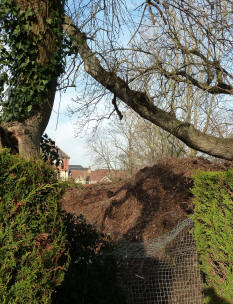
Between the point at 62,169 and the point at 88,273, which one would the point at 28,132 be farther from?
the point at 62,169

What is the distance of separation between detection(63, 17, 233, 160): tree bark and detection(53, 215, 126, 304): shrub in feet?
9.56

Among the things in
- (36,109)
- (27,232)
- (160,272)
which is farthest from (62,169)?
Answer: (27,232)

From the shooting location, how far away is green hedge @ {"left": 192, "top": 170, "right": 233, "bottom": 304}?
442 cm

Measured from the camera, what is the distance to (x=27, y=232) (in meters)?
2.37

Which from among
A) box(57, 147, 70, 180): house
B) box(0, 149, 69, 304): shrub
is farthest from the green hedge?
box(0, 149, 69, 304): shrub

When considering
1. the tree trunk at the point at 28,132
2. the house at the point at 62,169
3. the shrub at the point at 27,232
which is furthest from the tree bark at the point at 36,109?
the shrub at the point at 27,232

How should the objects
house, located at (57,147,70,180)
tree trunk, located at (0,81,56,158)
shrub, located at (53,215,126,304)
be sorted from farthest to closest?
tree trunk, located at (0,81,56,158) < shrub, located at (53,215,126,304) < house, located at (57,147,70,180)

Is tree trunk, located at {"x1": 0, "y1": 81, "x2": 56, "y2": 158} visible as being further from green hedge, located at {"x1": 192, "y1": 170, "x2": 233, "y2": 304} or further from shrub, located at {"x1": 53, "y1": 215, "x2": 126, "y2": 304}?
green hedge, located at {"x1": 192, "y1": 170, "x2": 233, "y2": 304}

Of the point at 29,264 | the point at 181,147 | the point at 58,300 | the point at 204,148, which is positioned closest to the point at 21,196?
the point at 29,264

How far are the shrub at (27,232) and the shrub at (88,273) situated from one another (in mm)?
1224

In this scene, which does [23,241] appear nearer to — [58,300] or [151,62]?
[58,300]

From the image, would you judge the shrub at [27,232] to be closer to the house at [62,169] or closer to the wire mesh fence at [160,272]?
the house at [62,169]

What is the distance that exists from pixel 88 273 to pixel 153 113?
3622mm

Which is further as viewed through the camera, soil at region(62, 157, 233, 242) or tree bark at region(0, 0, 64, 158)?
soil at region(62, 157, 233, 242)
